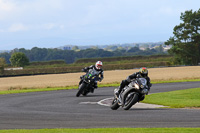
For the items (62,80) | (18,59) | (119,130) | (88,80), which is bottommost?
(62,80)

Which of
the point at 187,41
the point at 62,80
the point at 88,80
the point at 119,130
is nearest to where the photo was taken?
the point at 119,130

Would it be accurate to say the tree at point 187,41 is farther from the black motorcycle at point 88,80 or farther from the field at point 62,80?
the black motorcycle at point 88,80

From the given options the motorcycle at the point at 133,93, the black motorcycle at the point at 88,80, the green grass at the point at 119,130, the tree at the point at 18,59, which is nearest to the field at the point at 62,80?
the black motorcycle at the point at 88,80

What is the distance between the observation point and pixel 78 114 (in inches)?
677

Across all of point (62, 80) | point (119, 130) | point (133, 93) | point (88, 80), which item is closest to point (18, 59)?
point (62, 80)

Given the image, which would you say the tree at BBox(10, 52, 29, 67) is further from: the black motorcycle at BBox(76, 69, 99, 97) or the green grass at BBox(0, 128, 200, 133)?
the green grass at BBox(0, 128, 200, 133)

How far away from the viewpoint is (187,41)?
299 feet

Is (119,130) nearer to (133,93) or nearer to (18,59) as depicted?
(133,93)

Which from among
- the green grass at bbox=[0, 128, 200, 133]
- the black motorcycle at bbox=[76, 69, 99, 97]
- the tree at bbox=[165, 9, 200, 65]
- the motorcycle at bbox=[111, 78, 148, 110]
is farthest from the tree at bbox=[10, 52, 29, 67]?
the green grass at bbox=[0, 128, 200, 133]

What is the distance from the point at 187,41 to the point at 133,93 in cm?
7625

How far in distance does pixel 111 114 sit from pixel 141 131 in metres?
4.88

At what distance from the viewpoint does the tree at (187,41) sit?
8950 cm

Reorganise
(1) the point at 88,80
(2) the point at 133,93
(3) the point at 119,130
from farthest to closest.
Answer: (1) the point at 88,80, (2) the point at 133,93, (3) the point at 119,130

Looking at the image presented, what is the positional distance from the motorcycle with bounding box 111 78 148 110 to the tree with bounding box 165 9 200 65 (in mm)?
72381
